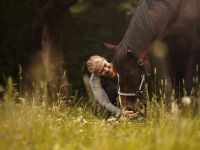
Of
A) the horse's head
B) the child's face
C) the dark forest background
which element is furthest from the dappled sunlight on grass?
the dark forest background

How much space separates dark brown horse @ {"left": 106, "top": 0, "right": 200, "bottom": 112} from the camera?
593 centimetres

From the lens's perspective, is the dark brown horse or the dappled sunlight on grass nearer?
the dappled sunlight on grass

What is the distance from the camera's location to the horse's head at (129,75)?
19.8 ft

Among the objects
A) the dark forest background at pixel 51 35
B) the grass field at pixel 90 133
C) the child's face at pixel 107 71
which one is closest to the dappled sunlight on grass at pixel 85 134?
the grass field at pixel 90 133

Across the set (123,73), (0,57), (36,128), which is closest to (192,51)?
(123,73)

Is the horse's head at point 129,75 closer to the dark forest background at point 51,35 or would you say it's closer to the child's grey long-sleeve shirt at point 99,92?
the child's grey long-sleeve shirt at point 99,92

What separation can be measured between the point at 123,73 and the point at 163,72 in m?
0.46

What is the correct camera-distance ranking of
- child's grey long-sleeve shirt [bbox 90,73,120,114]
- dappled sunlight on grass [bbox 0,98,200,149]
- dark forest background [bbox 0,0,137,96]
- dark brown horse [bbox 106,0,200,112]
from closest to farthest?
dappled sunlight on grass [bbox 0,98,200,149]
dark brown horse [bbox 106,0,200,112]
child's grey long-sleeve shirt [bbox 90,73,120,114]
dark forest background [bbox 0,0,137,96]

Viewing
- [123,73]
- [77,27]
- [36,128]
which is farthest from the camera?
[77,27]

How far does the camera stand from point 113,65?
6.20m

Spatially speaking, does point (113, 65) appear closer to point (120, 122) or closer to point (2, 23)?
point (120, 122)

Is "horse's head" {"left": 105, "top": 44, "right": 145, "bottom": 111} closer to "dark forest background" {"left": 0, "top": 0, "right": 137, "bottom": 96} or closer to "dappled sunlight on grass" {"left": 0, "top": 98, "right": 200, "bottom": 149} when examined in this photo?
"dappled sunlight on grass" {"left": 0, "top": 98, "right": 200, "bottom": 149}

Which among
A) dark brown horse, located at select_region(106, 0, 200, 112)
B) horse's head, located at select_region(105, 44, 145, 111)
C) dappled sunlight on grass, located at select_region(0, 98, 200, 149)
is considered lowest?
dappled sunlight on grass, located at select_region(0, 98, 200, 149)

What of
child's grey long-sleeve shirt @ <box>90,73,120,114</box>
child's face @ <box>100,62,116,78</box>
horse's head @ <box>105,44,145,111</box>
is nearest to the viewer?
horse's head @ <box>105,44,145,111</box>
